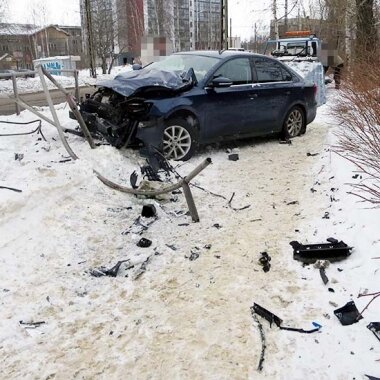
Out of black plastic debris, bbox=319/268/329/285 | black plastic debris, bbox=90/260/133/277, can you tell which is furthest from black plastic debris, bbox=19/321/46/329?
black plastic debris, bbox=319/268/329/285

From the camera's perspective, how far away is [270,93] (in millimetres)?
8477

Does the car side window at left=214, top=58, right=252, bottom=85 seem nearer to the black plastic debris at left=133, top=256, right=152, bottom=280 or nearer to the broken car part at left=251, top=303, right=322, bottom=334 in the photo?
the black plastic debris at left=133, top=256, right=152, bottom=280

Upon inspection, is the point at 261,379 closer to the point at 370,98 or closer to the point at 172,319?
the point at 172,319

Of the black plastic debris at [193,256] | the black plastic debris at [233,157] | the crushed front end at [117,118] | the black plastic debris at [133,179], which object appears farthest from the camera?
the black plastic debris at [233,157]

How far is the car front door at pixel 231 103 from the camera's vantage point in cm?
749

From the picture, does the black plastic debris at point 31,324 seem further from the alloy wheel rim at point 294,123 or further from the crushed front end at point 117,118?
the alloy wheel rim at point 294,123

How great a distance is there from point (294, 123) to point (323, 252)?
5660mm

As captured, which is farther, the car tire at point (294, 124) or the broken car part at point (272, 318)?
the car tire at point (294, 124)

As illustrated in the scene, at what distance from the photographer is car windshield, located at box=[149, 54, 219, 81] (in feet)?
25.1

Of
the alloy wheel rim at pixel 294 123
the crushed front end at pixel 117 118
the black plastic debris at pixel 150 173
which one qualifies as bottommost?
the black plastic debris at pixel 150 173

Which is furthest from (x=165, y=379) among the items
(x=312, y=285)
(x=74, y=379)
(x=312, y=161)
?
(x=312, y=161)

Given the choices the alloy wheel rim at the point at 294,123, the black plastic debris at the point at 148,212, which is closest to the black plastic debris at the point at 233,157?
the alloy wheel rim at the point at 294,123

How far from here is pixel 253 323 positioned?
3268 mm

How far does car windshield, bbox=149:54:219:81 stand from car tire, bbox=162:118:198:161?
3.03ft
